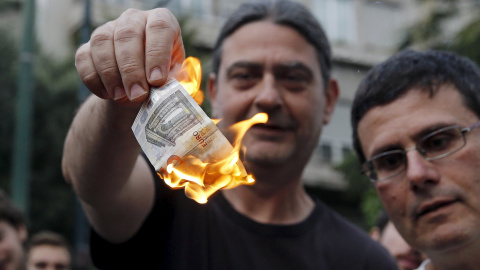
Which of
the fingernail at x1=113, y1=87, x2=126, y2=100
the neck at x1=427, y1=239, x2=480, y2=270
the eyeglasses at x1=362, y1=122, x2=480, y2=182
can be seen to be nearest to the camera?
the fingernail at x1=113, y1=87, x2=126, y2=100

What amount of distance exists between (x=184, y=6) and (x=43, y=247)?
19.6 meters

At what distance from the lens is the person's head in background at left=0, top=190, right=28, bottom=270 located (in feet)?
15.3

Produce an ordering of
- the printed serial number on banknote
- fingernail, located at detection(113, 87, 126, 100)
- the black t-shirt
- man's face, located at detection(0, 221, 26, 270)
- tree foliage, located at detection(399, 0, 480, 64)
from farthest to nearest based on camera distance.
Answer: tree foliage, located at detection(399, 0, 480, 64) → man's face, located at detection(0, 221, 26, 270) → the black t-shirt → fingernail, located at detection(113, 87, 126, 100) → the printed serial number on banknote

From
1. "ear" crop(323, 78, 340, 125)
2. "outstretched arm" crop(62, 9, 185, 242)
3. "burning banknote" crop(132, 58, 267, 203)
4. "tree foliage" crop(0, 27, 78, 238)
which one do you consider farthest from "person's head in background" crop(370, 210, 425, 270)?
"tree foliage" crop(0, 27, 78, 238)

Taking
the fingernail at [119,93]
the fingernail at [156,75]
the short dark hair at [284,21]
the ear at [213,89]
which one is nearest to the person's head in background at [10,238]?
the ear at [213,89]

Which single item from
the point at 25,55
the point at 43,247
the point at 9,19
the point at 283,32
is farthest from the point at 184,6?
the point at 283,32

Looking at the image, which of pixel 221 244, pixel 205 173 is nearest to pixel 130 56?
pixel 205 173

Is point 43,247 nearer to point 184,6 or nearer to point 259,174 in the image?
point 259,174

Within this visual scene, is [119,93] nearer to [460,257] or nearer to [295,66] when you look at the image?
[295,66]

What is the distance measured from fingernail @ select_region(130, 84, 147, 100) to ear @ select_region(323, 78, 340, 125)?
160 centimetres

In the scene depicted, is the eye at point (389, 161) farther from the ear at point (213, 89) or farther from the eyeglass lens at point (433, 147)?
the ear at point (213, 89)

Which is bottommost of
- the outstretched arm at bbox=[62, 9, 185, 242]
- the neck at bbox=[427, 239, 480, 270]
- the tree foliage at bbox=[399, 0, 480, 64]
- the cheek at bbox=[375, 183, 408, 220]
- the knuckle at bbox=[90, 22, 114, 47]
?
the tree foliage at bbox=[399, 0, 480, 64]

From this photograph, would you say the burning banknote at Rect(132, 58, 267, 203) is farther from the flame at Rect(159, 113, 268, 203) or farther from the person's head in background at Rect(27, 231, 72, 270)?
the person's head in background at Rect(27, 231, 72, 270)

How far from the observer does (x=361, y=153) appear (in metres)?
3.24
